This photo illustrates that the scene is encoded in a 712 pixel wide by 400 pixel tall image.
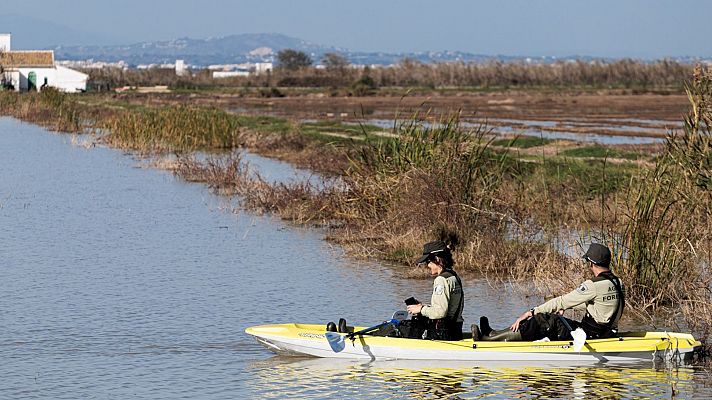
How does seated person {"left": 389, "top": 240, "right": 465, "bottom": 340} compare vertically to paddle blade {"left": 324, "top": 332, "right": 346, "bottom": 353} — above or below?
above

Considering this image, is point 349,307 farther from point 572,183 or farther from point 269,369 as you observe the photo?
point 572,183

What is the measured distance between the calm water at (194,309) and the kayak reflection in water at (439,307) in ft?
1.32

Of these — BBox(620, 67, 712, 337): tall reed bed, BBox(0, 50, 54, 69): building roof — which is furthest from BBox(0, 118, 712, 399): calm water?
BBox(0, 50, 54, 69): building roof

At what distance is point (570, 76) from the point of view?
379 feet

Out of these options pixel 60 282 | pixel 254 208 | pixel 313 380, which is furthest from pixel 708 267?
pixel 254 208

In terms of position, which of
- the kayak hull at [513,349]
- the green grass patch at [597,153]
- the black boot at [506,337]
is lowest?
the kayak hull at [513,349]

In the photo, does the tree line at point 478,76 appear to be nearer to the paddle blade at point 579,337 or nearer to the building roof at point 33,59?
the building roof at point 33,59

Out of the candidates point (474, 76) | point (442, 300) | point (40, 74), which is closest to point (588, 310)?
point (442, 300)

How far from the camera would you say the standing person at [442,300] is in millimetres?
12383

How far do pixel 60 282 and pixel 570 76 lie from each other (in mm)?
101750

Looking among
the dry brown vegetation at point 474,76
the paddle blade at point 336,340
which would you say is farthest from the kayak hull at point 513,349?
the dry brown vegetation at point 474,76

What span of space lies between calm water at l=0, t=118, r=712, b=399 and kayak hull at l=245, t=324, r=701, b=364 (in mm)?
138

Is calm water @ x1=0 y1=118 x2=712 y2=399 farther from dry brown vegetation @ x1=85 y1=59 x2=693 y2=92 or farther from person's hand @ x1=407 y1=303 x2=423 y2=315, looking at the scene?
dry brown vegetation @ x1=85 y1=59 x2=693 y2=92

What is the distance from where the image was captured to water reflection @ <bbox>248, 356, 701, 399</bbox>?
11766mm
